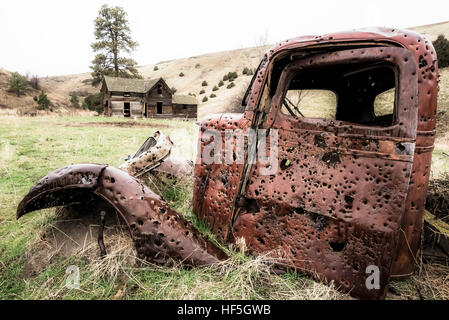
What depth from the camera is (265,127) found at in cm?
197

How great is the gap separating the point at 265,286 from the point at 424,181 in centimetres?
130

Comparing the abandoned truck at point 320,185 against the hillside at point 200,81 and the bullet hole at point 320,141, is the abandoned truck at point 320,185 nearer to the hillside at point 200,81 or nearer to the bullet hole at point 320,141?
the bullet hole at point 320,141

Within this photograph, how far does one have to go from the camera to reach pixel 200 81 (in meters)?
50.0

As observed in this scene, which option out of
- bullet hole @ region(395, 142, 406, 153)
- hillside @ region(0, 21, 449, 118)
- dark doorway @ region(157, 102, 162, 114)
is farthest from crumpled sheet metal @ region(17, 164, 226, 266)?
dark doorway @ region(157, 102, 162, 114)

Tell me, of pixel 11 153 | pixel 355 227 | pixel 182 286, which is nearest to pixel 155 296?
pixel 182 286

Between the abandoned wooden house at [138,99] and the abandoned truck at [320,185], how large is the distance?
27.5 metres

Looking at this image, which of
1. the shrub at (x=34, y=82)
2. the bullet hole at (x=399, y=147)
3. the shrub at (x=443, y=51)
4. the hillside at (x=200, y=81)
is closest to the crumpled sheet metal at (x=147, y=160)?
the bullet hole at (x=399, y=147)

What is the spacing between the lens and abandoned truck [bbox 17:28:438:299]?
1.53 meters

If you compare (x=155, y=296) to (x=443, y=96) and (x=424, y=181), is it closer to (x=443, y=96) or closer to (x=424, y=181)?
(x=424, y=181)

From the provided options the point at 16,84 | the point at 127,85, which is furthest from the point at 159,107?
the point at 16,84

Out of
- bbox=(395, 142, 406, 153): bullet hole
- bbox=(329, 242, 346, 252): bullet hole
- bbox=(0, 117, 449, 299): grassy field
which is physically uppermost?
bbox=(395, 142, 406, 153): bullet hole

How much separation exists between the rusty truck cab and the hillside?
26347mm

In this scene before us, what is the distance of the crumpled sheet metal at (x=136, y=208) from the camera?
1742 mm

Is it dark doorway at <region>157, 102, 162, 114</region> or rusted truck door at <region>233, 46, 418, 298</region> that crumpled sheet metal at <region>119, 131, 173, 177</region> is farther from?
dark doorway at <region>157, 102, 162, 114</region>
